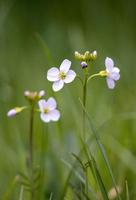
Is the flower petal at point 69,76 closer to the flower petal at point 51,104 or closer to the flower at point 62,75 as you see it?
the flower at point 62,75

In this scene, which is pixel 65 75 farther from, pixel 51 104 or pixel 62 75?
pixel 51 104

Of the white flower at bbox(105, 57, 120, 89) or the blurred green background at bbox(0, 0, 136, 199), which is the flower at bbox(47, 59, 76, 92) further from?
the blurred green background at bbox(0, 0, 136, 199)

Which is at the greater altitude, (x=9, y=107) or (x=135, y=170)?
(x=9, y=107)

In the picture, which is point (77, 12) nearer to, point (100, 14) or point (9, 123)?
point (100, 14)

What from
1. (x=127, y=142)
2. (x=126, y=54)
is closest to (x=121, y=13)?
(x=126, y=54)

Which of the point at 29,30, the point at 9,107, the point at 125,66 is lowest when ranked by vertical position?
the point at 9,107

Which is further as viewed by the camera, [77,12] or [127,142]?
[77,12]

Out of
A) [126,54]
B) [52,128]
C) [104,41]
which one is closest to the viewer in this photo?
[52,128]
